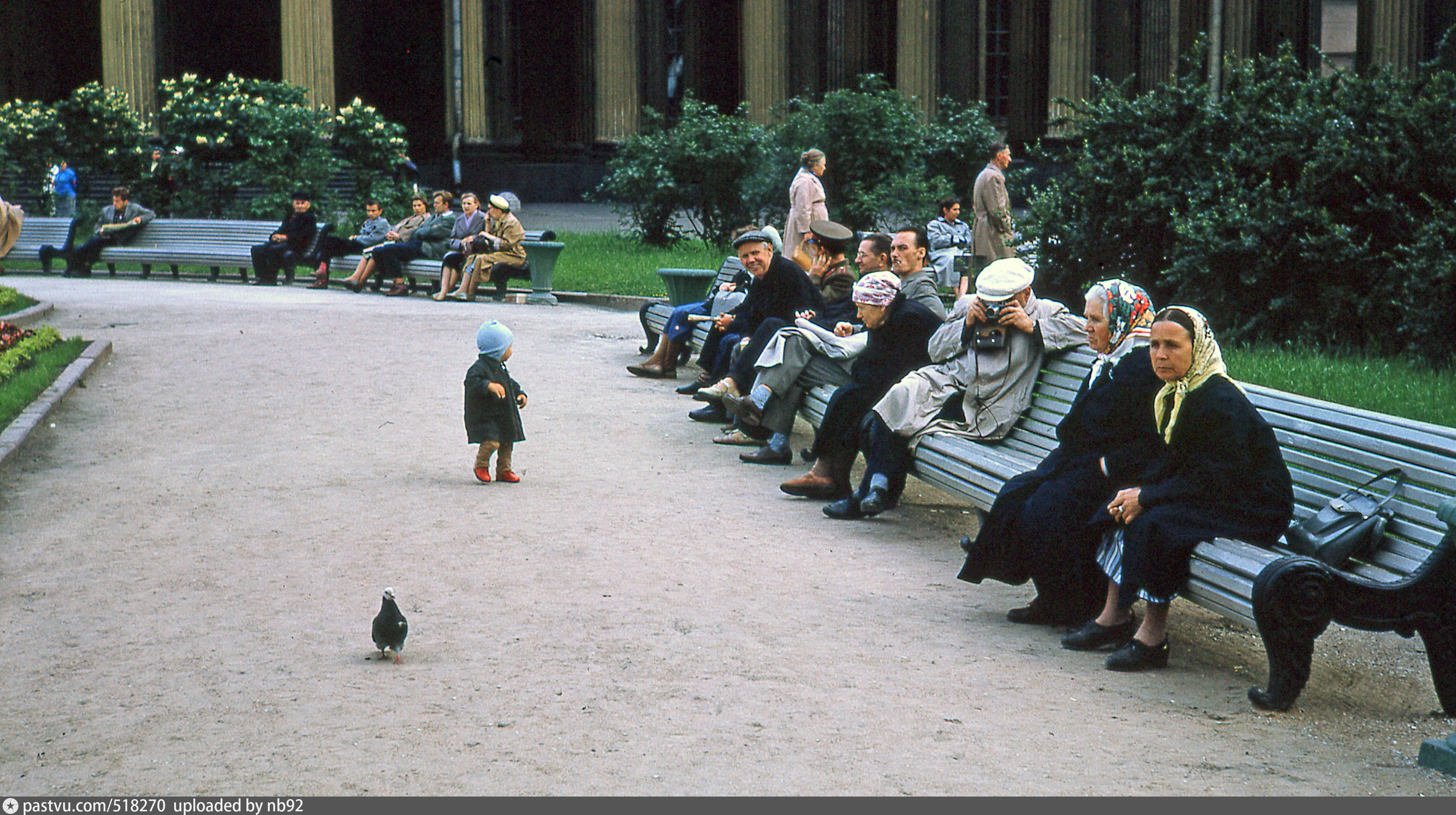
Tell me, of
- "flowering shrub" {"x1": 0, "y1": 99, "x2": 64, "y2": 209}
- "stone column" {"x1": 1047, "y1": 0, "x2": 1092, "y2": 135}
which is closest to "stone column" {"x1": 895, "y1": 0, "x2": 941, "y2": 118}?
"stone column" {"x1": 1047, "y1": 0, "x2": 1092, "y2": 135}

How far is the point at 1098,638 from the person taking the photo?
17.1 feet

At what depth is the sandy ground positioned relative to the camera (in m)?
4.01

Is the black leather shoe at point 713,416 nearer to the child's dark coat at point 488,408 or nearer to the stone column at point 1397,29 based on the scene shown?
the child's dark coat at point 488,408

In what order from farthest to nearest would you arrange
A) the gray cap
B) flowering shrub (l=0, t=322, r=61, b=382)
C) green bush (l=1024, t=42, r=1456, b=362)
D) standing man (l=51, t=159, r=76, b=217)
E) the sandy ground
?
standing man (l=51, t=159, r=76, b=217)
flowering shrub (l=0, t=322, r=61, b=382)
green bush (l=1024, t=42, r=1456, b=362)
the gray cap
the sandy ground

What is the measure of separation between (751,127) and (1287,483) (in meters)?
18.8

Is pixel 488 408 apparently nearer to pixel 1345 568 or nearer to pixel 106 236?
pixel 1345 568

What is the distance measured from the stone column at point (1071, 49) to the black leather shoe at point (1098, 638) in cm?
2504

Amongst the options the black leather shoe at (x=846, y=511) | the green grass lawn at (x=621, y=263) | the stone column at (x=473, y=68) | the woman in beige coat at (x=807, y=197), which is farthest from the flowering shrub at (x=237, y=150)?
the black leather shoe at (x=846, y=511)

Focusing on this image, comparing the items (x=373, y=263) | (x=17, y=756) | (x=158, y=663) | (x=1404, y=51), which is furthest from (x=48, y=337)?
(x=1404, y=51)

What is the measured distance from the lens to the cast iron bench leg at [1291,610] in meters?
4.43

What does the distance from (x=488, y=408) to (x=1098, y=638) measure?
3752mm

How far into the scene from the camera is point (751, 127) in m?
23.1

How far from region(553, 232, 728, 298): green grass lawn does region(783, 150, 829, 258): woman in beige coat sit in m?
1.98

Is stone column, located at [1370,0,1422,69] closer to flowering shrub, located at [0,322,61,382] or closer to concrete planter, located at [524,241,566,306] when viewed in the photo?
concrete planter, located at [524,241,566,306]
